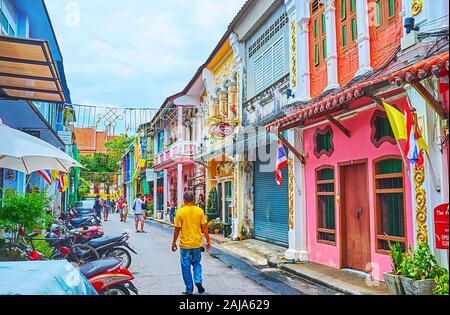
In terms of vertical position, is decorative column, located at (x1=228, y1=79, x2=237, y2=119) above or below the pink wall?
above

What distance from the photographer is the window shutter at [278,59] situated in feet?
34.2

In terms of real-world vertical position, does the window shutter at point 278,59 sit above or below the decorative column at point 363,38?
above

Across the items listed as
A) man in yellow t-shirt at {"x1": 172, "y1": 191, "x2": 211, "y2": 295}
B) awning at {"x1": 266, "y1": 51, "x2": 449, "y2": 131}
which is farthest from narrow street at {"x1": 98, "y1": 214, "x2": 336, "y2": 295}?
awning at {"x1": 266, "y1": 51, "x2": 449, "y2": 131}

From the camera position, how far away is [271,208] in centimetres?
1113

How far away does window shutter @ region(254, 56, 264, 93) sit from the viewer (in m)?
11.8

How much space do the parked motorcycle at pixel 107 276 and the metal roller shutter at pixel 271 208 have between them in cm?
605

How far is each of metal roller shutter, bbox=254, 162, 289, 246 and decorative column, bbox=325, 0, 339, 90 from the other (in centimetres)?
297

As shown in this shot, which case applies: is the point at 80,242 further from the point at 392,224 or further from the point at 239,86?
the point at 239,86

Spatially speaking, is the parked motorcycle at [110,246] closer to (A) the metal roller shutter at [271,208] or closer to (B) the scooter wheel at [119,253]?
(B) the scooter wheel at [119,253]

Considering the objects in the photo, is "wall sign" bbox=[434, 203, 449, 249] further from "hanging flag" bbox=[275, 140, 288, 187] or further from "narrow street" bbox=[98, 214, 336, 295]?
"hanging flag" bbox=[275, 140, 288, 187]

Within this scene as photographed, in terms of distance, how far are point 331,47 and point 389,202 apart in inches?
124

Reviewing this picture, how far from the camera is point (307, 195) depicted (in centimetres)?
883

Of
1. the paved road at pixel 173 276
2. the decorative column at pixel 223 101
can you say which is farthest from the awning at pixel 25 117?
the decorative column at pixel 223 101

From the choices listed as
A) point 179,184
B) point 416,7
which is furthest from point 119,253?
point 179,184
